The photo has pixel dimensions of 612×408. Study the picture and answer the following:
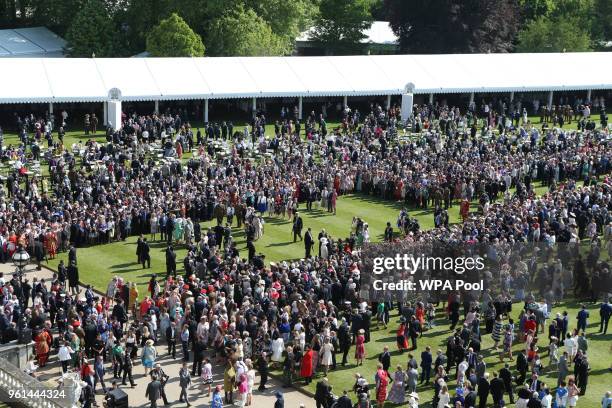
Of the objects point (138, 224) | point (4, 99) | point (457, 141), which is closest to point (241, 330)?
point (138, 224)

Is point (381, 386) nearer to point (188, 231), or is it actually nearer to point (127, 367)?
point (127, 367)

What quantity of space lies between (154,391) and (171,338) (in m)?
3.48

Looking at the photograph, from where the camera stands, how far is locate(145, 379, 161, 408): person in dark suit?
26297 mm

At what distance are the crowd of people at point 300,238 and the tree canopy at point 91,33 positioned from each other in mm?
22034

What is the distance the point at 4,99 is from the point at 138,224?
17.4 metres

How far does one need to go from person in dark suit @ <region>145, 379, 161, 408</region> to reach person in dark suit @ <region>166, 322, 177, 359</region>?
10.6 feet

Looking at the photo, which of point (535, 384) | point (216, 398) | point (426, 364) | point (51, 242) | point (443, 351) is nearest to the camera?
point (216, 398)

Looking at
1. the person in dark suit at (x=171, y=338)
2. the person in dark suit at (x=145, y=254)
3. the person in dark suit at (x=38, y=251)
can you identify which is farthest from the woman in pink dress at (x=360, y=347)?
the person in dark suit at (x=38, y=251)

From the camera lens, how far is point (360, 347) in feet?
96.1

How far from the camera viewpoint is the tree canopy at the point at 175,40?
67500 mm

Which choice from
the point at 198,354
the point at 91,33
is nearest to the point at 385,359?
the point at 198,354

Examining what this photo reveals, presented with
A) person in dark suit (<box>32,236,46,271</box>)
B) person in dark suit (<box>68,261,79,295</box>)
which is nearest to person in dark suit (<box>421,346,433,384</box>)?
person in dark suit (<box>68,261,79,295</box>)

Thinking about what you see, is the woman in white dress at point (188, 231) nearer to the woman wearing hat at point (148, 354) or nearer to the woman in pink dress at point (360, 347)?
the woman wearing hat at point (148, 354)

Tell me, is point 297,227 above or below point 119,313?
above
